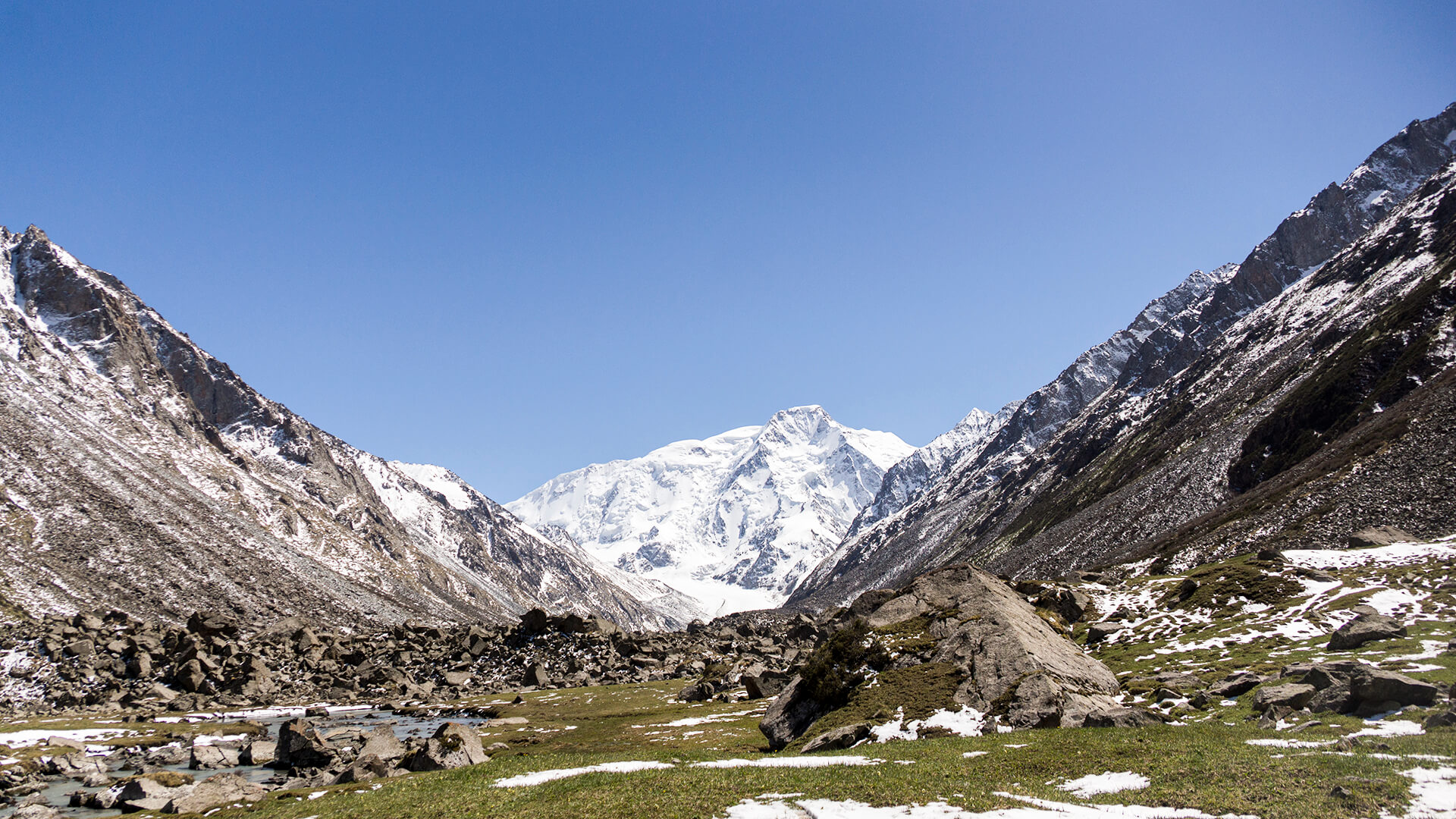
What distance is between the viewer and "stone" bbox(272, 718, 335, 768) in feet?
146

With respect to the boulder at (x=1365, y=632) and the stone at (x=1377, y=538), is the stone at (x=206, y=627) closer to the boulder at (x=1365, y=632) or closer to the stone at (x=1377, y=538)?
the boulder at (x=1365, y=632)

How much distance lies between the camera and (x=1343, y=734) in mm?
25812

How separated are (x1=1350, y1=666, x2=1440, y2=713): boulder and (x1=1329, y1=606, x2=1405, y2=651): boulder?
1191 cm

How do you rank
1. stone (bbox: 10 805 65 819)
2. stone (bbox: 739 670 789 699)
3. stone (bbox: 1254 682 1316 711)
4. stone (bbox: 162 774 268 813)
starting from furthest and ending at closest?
1. stone (bbox: 739 670 789 699)
2. stone (bbox: 162 774 268 813)
3. stone (bbox: 10 805 65 819)
4. stone (bbox: 1254 682 1316 711)

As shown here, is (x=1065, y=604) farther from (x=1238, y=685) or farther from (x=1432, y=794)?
(x=1432, y=794)

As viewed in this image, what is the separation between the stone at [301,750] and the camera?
44.5 meters

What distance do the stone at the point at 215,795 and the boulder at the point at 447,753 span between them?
710cm

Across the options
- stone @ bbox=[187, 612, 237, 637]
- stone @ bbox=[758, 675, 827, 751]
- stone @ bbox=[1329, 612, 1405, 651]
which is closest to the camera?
stone @ bbox=[1329, 612, 1405, 651]

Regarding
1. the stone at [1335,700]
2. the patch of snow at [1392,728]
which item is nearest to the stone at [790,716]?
the stone at [1335,700]

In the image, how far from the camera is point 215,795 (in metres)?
34.2

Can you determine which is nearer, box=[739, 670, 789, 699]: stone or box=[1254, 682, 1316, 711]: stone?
box=[1254, 682, 1316, 711]: stone

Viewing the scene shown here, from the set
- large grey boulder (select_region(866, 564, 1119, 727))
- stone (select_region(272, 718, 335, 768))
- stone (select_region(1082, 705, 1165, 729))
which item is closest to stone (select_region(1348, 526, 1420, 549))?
large grey boulder (select_region(866, 564, 1119, 727))

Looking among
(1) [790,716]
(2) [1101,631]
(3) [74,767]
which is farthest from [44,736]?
(2) [1101,631]

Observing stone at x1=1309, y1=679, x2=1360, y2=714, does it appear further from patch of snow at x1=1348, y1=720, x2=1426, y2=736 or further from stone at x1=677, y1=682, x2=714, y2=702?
stone at x1=677, y1=682, x2=714, y2=702
